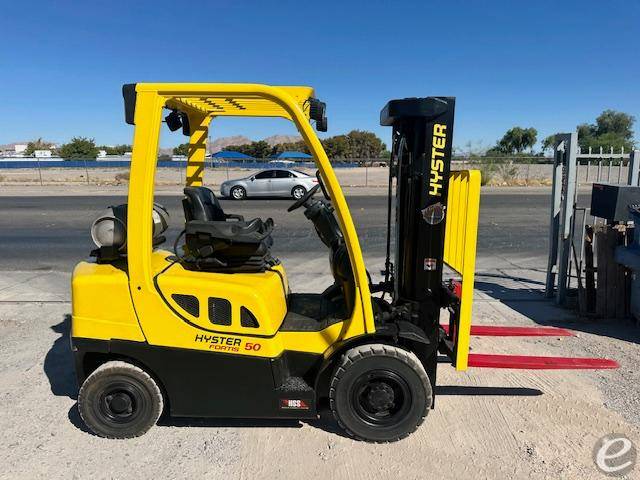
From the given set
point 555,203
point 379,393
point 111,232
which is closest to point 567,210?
point 555,203

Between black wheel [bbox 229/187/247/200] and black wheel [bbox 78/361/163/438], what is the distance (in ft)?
61.2

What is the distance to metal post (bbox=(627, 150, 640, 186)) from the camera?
5930 mm

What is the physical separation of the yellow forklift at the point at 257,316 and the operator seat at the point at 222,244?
1 cm

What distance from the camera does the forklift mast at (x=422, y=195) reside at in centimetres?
308

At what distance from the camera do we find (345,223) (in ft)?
9.62

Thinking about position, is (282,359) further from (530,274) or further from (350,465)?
(530,274)

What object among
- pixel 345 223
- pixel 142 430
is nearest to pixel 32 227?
pixel 142 430

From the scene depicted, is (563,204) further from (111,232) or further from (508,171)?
(508,171)

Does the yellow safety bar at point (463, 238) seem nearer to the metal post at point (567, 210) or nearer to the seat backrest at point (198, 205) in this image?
the seat backrest at point (198, 205)

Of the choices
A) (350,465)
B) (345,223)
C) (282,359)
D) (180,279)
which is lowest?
(350,465)

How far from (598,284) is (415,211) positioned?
365 centimetres

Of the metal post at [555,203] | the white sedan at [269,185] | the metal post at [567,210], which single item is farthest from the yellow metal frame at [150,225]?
the white sedan at [269,185]

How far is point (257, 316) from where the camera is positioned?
121 inches

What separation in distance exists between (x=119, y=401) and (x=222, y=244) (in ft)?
4.16
